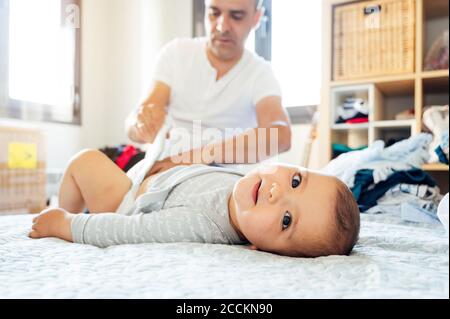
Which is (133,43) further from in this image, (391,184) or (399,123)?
(391,184)

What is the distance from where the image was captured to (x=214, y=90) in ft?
3.29

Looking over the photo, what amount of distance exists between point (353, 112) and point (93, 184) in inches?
36.4

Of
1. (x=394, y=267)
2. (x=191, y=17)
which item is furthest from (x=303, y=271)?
(x=191, y=17)

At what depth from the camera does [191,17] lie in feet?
5.82

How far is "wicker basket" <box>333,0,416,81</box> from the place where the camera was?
1.25m

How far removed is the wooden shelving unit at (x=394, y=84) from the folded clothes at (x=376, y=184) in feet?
1.60

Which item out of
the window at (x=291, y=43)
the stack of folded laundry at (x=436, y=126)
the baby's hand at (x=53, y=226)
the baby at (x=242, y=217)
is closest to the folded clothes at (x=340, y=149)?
the stack of folded laundry at (x=436, y=126)

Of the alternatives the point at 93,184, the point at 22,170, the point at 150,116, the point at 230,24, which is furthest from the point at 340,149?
the point at 22,170

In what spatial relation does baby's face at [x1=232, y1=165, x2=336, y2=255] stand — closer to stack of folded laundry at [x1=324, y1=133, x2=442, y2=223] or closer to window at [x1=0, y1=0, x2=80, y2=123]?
stack of folded laundry at [x1=324, y1=133, x2=442, y2=223]

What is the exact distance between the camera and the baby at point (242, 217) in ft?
1.45

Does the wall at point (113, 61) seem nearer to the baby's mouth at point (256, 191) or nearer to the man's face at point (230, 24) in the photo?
the man's face at point (230, 24)

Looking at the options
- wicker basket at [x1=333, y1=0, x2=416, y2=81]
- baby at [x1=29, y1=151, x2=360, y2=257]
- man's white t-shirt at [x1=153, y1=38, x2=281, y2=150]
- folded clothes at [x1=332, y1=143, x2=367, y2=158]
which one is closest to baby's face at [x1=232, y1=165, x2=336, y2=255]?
baby at [x1=29, y1=151, x2=360, y2=257]

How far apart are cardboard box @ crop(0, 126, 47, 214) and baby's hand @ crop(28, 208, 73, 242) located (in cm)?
105

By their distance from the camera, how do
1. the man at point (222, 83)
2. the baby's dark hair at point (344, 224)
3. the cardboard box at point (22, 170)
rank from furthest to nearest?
1. the cardboard box at point (22, 170)
2. the man at point (222, 83)
3. the baby's dark hair at point (344, 224)
